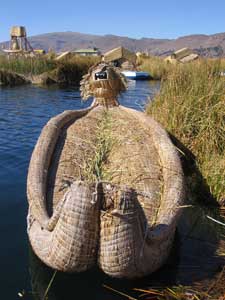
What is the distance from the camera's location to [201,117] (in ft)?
21.5

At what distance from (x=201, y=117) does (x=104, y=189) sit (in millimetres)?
3774

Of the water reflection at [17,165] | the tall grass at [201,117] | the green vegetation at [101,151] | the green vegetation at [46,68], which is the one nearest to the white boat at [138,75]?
the green vegetation at [46,68]

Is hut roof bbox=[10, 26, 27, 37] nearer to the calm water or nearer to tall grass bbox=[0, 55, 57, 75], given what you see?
tall grass bbox=[0, 55, 57, 75]

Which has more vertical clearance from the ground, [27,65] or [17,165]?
[27,65]

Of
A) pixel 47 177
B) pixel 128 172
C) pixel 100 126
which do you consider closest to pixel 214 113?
pixel 100 126

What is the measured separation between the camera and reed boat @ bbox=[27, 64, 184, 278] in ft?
10.4

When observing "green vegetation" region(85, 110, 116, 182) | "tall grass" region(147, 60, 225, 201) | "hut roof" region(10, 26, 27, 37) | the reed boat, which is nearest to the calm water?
the reed boat

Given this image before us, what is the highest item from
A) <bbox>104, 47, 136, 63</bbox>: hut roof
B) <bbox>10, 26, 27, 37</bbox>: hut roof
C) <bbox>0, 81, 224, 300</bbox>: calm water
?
<bbox>10, 26, 27, 37</bbox>: hut roof

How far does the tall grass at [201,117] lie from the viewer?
6090mm

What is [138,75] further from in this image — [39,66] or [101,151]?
[101,151]

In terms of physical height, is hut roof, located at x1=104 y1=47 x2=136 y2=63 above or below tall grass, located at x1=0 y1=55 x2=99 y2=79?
above

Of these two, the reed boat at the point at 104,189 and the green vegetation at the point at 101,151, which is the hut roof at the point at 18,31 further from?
the green vegetation at the point at 101,151

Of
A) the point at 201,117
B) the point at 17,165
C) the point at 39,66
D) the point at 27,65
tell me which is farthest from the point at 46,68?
the point at 201,117

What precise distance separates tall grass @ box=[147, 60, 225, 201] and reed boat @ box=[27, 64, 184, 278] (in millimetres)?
810
